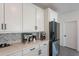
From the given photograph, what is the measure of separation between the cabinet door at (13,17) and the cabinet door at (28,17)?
19 centimetres

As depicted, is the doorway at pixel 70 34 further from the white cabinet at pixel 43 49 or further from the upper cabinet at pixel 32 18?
the white cabinet at pixel 43 49

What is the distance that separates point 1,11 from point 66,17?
13.6 feet

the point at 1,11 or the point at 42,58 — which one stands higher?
the point at 1,11

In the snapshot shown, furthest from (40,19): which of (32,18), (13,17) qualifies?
(13,17)

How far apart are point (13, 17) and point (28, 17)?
0.64m

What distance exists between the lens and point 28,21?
105 inches

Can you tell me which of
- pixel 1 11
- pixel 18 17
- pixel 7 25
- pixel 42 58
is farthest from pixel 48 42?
pixel 42 58

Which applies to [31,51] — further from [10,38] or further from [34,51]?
[10,38]

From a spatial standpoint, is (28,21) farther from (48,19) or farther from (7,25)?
(48,19)

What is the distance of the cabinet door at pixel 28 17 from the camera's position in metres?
2.52

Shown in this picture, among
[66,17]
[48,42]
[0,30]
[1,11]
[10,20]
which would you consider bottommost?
[48,42]

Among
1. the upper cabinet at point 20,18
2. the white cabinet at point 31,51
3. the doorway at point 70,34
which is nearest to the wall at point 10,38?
the upper cabinet at point 20,18

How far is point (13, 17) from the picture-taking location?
2.11 metres

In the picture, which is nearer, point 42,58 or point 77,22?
point 42,58
